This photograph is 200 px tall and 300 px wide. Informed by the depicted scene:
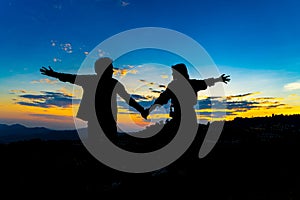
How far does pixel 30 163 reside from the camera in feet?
37.3

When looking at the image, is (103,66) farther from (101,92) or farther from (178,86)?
(178,86)

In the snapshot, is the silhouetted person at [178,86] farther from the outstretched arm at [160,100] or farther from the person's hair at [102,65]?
the person's hair at [102,65]

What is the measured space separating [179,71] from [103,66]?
356 cm

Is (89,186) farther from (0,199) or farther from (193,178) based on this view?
(193,178)

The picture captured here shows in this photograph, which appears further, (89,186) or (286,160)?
(286,160)

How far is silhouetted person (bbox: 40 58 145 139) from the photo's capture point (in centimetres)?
841

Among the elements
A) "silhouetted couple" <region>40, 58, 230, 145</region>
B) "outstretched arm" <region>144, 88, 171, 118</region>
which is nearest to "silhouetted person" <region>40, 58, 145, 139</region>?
"silhouetted couple" <region>40, 58, 230, 145</region>

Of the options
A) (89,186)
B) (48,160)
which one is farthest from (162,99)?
(48,160)

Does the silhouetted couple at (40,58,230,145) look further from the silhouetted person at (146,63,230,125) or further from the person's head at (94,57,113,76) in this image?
the silhouetted person at (146,63,230,125)

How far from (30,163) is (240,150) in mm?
10733

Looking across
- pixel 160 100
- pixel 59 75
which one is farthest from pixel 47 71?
pixel 160 100

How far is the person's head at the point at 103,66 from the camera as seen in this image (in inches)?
328

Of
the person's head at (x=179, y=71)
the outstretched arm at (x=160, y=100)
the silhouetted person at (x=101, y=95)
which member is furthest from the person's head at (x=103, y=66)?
the outstretched arm at (x=160, y=100)

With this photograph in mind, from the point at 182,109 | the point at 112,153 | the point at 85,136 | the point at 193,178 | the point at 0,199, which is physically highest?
the point at 182,109
